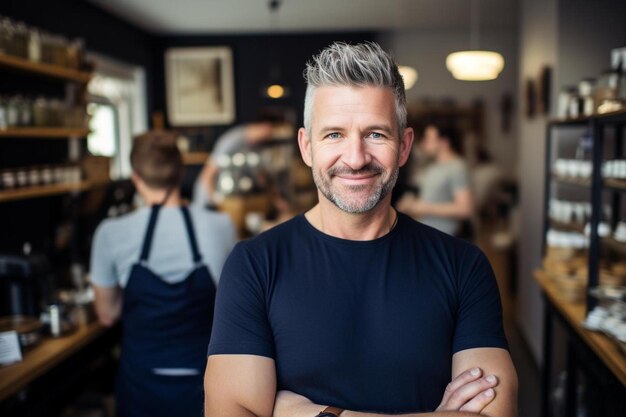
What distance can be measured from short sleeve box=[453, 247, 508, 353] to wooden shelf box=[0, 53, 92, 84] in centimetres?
310

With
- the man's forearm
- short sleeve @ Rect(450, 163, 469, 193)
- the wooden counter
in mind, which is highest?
short sleeve @ Rect(450, 163, 469, 193)

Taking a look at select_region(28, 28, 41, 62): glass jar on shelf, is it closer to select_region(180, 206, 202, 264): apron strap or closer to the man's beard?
select_region(180, 206, 202, 264): apron strap

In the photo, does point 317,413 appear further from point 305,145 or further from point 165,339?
point 165,339

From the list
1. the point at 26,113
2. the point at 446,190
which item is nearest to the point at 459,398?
the point at 446,190

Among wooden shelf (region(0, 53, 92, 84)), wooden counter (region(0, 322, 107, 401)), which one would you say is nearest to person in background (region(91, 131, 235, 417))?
wooden counter (region(0, 322, 107, 401))

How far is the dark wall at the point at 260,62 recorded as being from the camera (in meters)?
8.15

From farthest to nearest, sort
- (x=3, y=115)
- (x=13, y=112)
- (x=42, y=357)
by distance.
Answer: (x=13, y=112)
(x=3, y=115)
(x=42, y=357)

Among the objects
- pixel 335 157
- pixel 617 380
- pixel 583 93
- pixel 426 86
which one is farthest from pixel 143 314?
pixel 426 86

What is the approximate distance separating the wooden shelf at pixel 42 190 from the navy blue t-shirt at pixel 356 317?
8.96ft

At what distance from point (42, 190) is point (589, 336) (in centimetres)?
326

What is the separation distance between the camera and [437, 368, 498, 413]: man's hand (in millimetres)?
1332

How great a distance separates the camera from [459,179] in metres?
4.55

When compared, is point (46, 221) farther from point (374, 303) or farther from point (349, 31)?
point (349, 31)

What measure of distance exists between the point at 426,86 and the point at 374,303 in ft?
25.2
